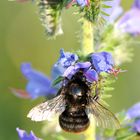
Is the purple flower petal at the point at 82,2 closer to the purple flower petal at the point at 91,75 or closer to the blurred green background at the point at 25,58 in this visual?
the purple flower petal at the point at 91,75

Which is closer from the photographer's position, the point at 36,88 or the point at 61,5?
the point at 61,5

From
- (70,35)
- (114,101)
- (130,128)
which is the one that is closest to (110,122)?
(130,128)

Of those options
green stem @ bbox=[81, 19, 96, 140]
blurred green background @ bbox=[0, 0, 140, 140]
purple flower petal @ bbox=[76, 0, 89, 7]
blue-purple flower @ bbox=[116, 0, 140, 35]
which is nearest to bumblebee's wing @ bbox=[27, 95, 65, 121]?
green stem @ bbox=[81, 19, 96, 140]

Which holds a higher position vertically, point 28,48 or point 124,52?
point 28,48

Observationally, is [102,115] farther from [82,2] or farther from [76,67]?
[82,2]

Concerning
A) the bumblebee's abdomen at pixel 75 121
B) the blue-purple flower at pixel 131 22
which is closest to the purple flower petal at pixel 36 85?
the blue-purple flower at pixel 131 22

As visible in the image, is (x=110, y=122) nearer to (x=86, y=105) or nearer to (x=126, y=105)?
(x=86, y=105)
